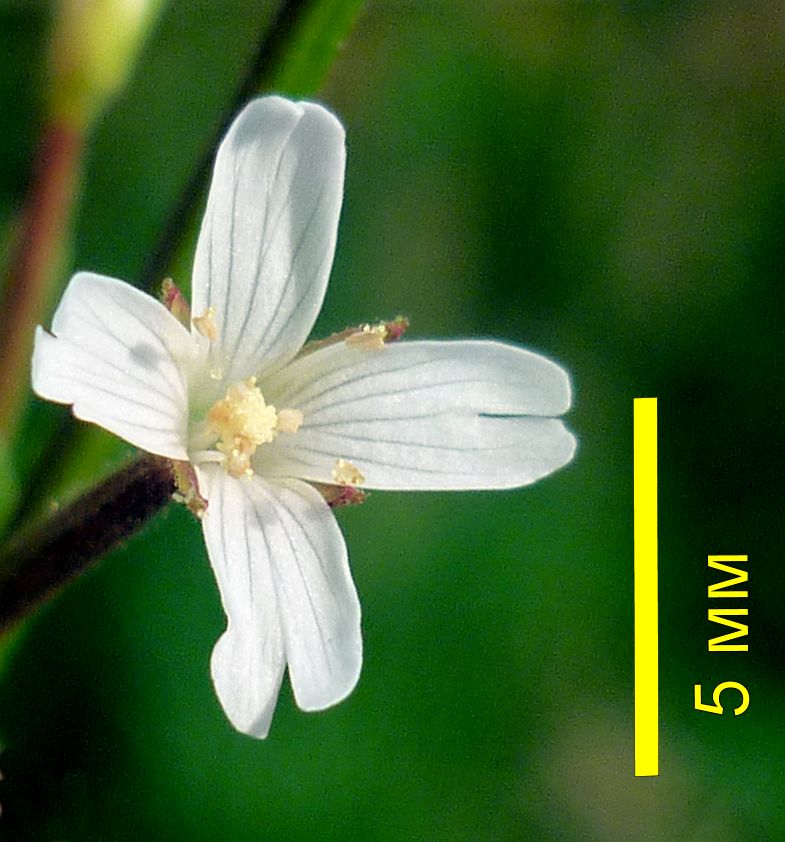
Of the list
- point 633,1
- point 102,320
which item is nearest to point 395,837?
point 102,320

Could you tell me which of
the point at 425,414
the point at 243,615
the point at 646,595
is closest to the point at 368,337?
the point at 425,414

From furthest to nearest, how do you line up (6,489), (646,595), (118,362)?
(646,595) < (6,489) < (118,362)

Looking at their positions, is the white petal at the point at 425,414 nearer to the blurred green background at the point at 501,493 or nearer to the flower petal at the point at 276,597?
the flower petal at the point at 276,597

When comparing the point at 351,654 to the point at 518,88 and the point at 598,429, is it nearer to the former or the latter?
the point at 598,429

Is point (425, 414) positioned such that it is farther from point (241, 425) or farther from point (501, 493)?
point (501, 493)

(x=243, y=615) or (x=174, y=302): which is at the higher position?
(x=174, y=302)

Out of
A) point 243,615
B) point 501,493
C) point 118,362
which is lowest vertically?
point 243,615

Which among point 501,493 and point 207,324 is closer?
point 207,324
